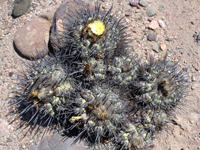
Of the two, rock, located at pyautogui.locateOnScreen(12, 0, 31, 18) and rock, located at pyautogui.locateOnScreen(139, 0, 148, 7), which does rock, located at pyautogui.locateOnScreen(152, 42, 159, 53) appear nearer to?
rock, located at pyautogui.locateOnScreen(139, 0, 148, 7)

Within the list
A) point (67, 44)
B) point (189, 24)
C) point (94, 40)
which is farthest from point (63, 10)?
point (189, 24)

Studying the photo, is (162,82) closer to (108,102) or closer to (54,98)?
(108,102)

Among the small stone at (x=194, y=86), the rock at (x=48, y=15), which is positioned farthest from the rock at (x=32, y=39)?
the small stone at (x=194, y=86)

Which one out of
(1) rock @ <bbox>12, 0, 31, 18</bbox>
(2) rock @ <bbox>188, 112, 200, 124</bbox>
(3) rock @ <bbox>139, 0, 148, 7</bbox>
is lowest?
(2) rock @ <bbox>188, 112, 200, 124</bbox>

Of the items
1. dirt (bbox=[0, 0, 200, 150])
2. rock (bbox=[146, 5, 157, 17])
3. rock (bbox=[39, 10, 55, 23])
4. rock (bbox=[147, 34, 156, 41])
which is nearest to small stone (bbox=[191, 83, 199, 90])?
dirt (bbox=[0, 0, 200, 150])

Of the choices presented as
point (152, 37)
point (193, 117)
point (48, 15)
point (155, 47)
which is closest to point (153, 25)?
point (152, 37)
